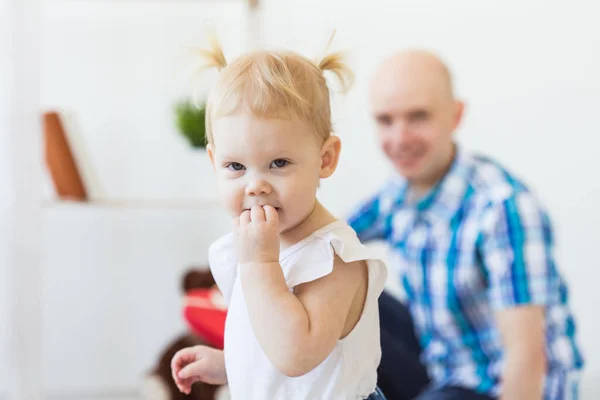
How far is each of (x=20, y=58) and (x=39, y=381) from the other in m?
1.01

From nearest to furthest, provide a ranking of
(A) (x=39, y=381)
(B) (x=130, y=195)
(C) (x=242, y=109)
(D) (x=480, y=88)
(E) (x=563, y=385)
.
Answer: (C) (x=242, y=109) < (E) (x=563, y=385) < (D) (x=480, y=88) < (A) (x=39, y=381) < (B) (x=130, y=195)

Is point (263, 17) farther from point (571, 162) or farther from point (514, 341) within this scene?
point (514, 341)

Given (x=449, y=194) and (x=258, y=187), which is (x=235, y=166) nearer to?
(x=258, y=187)

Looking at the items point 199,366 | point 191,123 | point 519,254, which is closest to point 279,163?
point 199,366

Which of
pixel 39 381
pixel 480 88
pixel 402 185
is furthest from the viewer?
pixel 39 381

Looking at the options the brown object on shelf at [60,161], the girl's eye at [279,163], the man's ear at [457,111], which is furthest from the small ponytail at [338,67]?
the brown object on shelf at [60,161]

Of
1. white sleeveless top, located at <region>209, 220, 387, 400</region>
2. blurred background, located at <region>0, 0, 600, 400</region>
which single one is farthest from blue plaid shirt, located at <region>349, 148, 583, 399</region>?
white sleeveless top, located at <region>209, 220, 387, 400</region>

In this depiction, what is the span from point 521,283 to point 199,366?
30.7 inches

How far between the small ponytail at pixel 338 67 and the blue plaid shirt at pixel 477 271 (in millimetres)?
711

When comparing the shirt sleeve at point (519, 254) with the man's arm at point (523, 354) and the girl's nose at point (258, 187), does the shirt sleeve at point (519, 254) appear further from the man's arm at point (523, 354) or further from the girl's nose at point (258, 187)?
the girl's nose at point (258, 187)

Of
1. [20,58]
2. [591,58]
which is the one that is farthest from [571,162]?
[20,58]

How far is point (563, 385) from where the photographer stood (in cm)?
155

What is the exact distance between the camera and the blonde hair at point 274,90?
0.75 metres

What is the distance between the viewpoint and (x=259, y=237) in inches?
28.9
